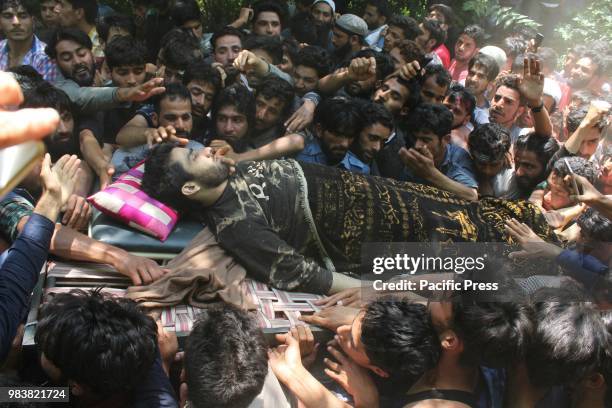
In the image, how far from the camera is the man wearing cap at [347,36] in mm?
4297

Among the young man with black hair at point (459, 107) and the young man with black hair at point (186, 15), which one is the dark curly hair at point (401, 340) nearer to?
the young man with black hair at point (459, 107)

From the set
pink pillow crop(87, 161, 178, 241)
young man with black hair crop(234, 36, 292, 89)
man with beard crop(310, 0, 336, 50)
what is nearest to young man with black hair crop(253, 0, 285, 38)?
young man with black hair crop(234, 36, 292, 89)

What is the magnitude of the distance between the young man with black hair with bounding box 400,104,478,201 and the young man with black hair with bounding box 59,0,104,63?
1.73m

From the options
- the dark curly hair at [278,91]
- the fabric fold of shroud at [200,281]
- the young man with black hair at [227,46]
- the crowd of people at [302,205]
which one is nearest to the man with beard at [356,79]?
the crowd of people at [302,205]

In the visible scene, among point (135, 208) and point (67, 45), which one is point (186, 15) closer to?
point (67, 45)

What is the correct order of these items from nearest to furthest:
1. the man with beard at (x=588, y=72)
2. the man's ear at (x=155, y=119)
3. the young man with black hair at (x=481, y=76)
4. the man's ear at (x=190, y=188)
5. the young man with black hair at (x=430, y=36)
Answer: the man's ear at (x=190, y=188) → the man's ear at (x=155, y=119) → the young man with black hair at (x=481, y=76) → the young man with black hair at (x=430, y=36) → the man with beard at (x=588, y=72)

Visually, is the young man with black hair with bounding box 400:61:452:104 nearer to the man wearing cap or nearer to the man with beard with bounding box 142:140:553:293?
the man wearing cap

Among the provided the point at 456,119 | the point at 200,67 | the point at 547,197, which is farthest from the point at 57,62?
the point at 547,197

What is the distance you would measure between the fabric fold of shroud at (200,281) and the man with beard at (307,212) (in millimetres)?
52

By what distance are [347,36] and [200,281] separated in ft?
8.19

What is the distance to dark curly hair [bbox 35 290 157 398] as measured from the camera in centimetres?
169

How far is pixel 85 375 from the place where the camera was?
5.56 ft

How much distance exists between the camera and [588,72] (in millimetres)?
5094

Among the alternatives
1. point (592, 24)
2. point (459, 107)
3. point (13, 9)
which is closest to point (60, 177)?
point (13, 9)
